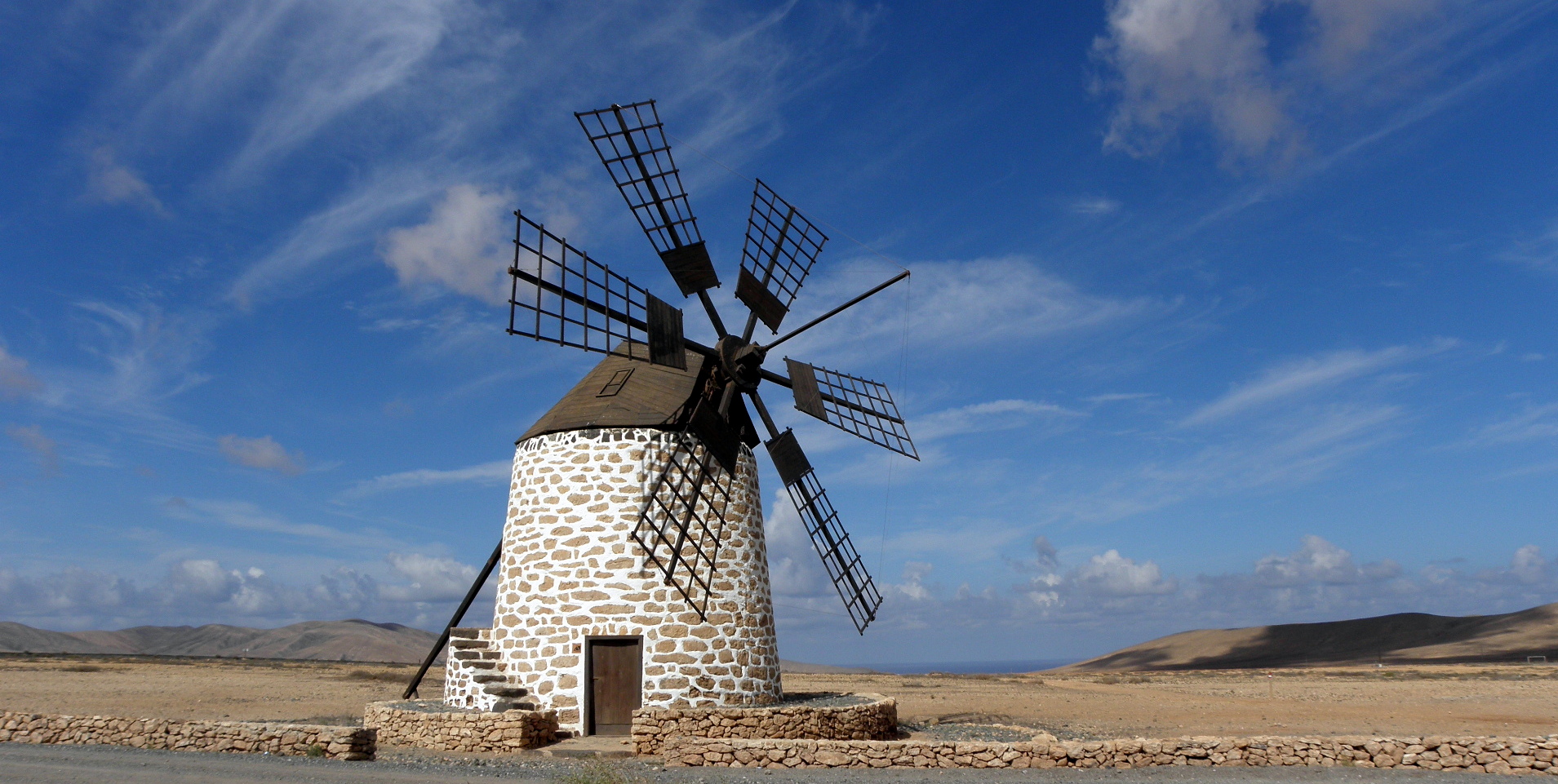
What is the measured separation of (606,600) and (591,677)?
3.79 feet

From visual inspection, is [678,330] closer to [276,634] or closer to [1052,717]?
[1052,717]

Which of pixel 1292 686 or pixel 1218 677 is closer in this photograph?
pixel 1292 686

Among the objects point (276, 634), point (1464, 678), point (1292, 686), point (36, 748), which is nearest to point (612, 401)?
point (36, 748)

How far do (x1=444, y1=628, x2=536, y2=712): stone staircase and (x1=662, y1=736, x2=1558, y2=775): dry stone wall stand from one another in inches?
156

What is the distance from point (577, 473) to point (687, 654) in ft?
10.7

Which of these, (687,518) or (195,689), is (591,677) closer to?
(687,518)

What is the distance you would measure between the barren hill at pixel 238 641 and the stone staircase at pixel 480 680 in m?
86.8

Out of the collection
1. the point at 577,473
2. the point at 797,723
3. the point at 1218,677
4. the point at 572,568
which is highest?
the point at 577,473

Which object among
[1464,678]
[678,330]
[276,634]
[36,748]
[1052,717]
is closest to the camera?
[36,748]

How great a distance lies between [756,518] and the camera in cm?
1611

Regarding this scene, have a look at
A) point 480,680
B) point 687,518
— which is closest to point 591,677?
point 480,680

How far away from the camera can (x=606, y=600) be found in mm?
14195

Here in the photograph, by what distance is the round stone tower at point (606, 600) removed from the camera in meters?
14.1

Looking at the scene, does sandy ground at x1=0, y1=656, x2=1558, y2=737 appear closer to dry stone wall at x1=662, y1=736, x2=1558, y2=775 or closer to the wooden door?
dry stone wall at x1=662, y1=736, x2=1558, y2=775
